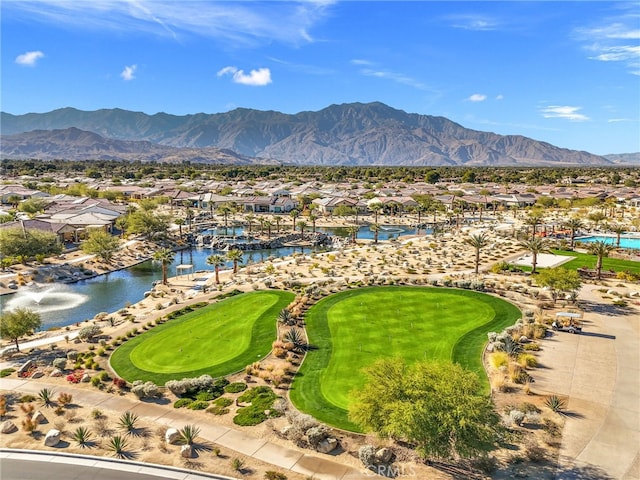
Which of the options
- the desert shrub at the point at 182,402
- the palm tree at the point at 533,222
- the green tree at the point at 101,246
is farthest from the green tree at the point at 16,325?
the palm tree at the point at 533,222

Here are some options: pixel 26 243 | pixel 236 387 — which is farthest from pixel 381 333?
pixel 26 243

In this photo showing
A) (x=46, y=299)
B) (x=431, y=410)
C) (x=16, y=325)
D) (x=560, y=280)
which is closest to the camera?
(x=431, y=410)

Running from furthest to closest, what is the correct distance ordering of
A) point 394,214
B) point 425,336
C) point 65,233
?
1. point 394,214
2. point 65,233
3. point 425,336

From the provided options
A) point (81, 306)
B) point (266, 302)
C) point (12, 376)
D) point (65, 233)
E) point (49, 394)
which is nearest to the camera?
point (49, 394)

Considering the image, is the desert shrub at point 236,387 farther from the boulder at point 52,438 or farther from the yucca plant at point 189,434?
the boulder at point 52,438

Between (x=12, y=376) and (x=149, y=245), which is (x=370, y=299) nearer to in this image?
(x=12, y=376)

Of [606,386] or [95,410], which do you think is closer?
[95,410]

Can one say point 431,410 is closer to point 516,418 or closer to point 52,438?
point 516,418

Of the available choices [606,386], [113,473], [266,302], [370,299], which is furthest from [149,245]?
[606,386]
